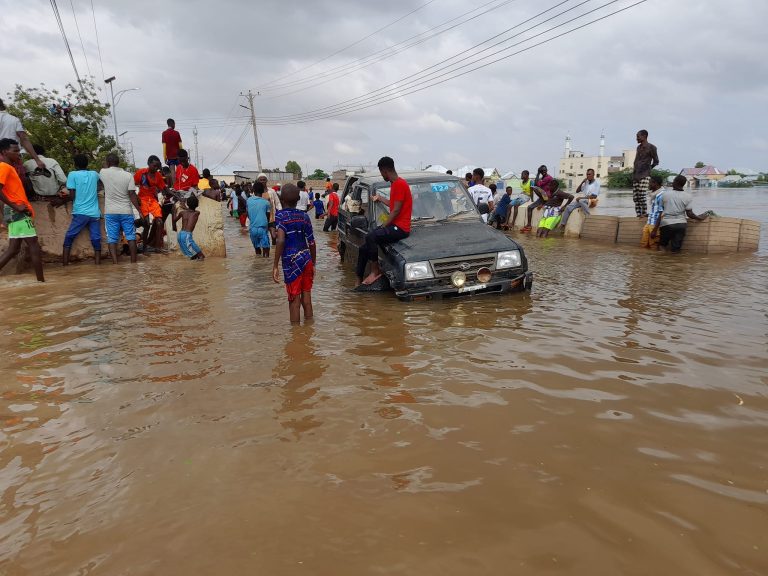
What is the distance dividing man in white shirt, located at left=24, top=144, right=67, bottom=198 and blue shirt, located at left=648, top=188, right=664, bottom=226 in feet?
38.4

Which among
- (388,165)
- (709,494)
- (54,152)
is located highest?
(54,152)

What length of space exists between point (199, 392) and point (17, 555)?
165 cm

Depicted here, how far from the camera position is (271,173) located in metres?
77.6

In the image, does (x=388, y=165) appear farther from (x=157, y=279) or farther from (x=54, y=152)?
(x=54, y=152)

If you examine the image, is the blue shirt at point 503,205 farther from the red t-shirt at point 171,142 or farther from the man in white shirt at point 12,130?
the man in white shirt at point 12,130

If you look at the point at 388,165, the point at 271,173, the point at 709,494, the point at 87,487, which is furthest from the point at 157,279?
the point at 271,173

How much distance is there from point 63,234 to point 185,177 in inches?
126

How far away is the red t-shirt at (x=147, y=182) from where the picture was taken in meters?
10.4

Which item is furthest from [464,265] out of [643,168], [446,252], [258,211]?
[643,168]

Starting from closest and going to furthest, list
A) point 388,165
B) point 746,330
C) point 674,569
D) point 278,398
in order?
point 674,569, point 278,398, point 746,330, point 388,165

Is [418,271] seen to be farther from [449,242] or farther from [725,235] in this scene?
[725,235]

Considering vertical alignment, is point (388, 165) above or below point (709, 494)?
above

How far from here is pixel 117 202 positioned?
9.36 meters

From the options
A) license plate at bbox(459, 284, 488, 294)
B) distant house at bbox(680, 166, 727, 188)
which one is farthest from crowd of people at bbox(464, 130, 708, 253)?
distant house at bbox(680, 166, 727, 188)
